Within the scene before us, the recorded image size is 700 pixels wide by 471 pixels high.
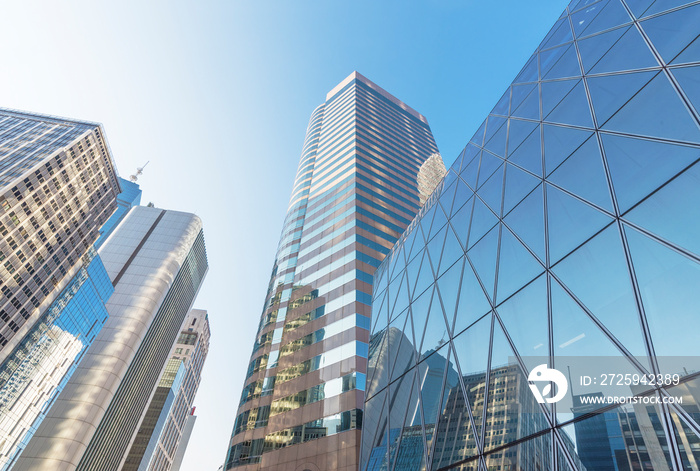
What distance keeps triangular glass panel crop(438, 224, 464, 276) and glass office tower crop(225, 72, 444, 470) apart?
60.2 ft

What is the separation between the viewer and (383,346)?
21766 millimetres

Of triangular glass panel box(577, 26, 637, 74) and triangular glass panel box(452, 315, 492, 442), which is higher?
triangular glass panel box(577, 26, 637, 74)

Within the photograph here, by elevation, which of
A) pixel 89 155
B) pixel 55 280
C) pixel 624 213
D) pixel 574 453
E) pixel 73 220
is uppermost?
pixel 89 155

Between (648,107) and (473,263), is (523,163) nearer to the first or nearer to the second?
(473,263)

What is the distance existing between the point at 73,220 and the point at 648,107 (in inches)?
4350

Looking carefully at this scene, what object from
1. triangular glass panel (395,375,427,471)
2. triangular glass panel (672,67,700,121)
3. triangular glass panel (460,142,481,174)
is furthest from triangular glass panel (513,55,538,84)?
triangular glass panel (395,375,427,471)

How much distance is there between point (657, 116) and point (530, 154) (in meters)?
5.47

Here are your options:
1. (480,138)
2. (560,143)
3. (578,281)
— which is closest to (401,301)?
(480,138)

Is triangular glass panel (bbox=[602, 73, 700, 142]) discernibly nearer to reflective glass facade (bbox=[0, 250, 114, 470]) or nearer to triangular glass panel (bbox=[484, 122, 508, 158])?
triangular glass panel (bbox=[484, 122, 508, 158])

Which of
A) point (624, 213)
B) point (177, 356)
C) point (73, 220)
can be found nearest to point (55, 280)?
point (73, 220)

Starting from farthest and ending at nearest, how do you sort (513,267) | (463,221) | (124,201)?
1. (124,201)
2. (463,221)
3. (513,267)

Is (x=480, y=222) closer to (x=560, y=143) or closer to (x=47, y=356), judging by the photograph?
(x=560, y=143)

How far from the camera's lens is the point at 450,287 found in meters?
16.0

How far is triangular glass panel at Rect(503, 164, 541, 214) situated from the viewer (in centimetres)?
1335
